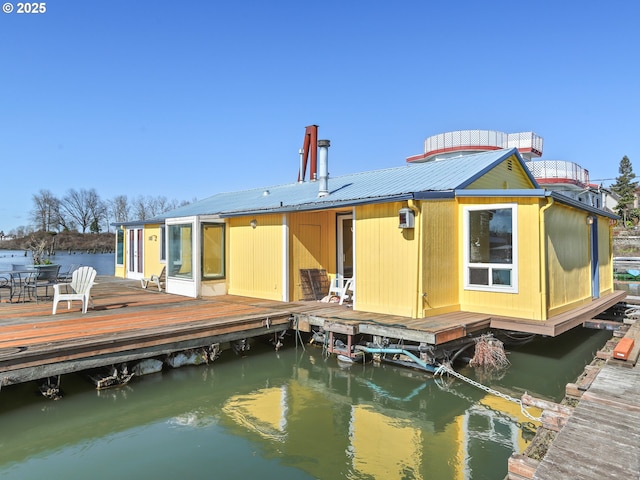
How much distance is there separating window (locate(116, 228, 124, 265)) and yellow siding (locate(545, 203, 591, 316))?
15.9m

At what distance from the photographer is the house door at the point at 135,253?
16.0 metres

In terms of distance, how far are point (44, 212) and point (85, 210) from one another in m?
5.33

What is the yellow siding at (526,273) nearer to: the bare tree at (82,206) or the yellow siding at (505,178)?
the yellow siding at (505,178)

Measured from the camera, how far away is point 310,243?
1026 centimetres

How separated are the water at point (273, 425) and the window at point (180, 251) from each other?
4.47 metres

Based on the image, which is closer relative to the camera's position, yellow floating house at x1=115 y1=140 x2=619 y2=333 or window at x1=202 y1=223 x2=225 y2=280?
yellow floating house at x1=115 y1=140 x2=619 y2=333

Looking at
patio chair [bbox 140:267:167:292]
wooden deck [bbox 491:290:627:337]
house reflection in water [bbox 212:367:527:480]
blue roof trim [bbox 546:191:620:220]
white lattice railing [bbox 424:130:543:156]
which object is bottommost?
house reflection in water [bbox 212:367:527:480]

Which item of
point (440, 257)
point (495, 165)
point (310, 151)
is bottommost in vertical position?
point (440, 257)

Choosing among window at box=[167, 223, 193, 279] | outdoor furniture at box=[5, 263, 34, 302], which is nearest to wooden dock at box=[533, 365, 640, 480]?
window at box=[167, 223, 193, 279]

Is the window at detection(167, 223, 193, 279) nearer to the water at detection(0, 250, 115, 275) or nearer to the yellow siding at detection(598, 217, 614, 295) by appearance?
the water at detection(0, 250, 115, 275)

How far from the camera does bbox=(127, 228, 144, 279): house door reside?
16031 mm

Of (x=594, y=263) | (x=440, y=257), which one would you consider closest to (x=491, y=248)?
(x=440, y=257)

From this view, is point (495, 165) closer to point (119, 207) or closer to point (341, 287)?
point (341, 287)

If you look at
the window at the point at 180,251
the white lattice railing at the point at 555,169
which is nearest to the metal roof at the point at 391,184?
the window at the point at 180,251
